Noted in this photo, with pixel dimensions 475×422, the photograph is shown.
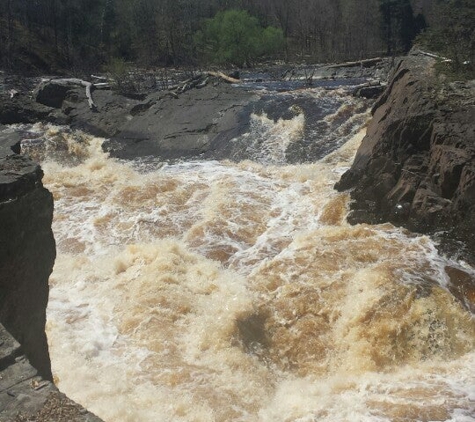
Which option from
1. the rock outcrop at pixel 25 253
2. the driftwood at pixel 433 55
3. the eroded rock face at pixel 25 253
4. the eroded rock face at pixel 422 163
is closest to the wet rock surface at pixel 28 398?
the rock outcrop at pixel 25 253

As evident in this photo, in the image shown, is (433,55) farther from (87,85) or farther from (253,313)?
(87,85)

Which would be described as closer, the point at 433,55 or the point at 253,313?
the point at 253,313

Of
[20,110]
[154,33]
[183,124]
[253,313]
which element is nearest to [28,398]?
[253,313]

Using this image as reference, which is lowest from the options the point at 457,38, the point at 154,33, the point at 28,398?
the point at 28,398

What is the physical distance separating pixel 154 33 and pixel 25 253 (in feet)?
167

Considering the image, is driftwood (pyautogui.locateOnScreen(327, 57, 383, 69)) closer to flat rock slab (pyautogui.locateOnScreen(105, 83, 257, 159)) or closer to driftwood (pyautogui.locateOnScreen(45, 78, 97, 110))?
flat rock slab (pyautogui.locateOnScreen(105, 83, 257, 159))

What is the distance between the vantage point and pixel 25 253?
4438 mm

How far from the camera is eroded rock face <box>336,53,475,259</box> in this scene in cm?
886

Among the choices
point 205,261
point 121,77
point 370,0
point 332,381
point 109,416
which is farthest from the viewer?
point 370,0

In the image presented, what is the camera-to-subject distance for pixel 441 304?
718 centimetres

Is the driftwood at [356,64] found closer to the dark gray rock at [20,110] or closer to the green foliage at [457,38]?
the dark gray rock at [20,110]

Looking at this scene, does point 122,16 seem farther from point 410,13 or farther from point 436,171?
point 436,171

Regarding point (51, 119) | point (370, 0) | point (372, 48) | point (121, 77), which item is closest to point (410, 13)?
point (372, 48)

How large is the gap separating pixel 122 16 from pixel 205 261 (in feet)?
168
